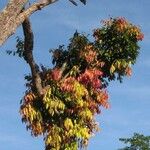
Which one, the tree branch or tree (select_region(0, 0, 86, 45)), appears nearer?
tree (select_region(0, 0, 86, 45))

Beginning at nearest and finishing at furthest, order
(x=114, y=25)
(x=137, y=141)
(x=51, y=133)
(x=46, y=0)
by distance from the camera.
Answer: (x=46, y=0), (x=51, y=133), (x=114, y=25), (x=137, y=141)

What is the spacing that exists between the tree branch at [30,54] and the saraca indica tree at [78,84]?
0.30 m

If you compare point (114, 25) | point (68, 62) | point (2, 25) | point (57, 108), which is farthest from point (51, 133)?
point (2, 25)

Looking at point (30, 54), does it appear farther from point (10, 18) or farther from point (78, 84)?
point (10, 18)

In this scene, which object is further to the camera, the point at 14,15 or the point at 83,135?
the point at 83,135

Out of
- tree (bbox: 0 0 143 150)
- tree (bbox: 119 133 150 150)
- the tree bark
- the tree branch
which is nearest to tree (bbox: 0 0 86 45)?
the tree bark

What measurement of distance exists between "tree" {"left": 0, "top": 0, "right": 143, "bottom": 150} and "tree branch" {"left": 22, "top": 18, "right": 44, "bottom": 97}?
3 centimetres

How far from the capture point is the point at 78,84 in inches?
834

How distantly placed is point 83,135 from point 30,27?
597 centimetres

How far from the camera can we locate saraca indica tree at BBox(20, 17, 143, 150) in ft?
69.2

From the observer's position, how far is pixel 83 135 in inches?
830

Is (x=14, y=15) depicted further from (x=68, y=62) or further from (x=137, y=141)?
(x=137, y=141)

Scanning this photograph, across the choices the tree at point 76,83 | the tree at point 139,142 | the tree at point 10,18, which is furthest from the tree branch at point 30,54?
the tree at point 139,142

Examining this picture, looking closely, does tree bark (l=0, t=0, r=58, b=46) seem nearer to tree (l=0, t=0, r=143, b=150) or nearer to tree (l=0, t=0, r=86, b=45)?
tree (l=0, t=0, r=86, b=45)
